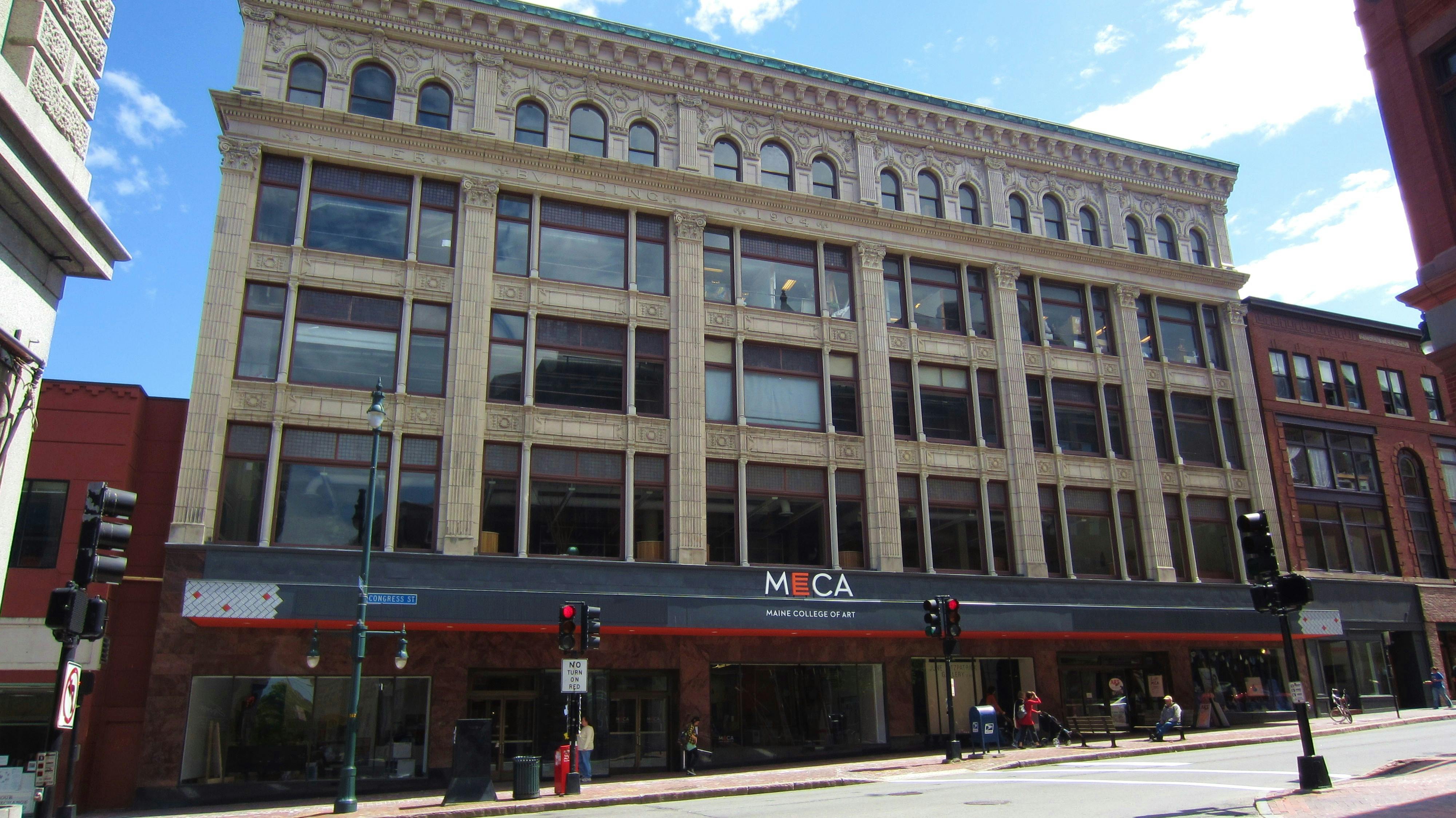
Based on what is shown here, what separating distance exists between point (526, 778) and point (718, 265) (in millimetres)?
17108

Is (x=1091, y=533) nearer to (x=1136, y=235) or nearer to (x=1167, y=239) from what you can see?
(x=1136, y=235)

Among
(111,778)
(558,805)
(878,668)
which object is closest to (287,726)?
(111,778)

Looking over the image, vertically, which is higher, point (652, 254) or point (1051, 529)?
point (652, 254)

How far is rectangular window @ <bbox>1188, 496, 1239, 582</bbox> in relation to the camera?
34.9 m

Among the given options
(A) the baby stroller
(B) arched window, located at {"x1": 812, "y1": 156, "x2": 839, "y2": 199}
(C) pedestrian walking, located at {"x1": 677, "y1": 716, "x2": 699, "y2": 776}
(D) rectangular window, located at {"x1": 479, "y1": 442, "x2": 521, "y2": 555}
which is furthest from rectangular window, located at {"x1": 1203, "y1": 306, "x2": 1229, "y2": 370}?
(D) rectangular window, located at {"x1": 479, "y1": 442, "x2": 521, "y2": 555}

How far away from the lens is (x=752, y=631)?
26.4m

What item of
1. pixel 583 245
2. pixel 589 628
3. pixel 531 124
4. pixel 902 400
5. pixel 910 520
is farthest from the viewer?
pixel 902 400

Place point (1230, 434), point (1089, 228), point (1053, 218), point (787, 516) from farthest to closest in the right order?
point (1089, 228)
point (1230, 434)
point (1053, 218)
point (787, 516)

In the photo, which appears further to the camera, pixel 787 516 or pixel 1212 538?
pixel 1212 538

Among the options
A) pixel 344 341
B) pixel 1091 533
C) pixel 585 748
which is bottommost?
pixel 585 748

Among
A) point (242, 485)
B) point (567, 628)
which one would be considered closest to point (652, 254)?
point (242, 485)

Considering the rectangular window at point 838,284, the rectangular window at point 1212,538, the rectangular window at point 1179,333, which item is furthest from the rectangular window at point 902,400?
the rectangular window at point 1179,333

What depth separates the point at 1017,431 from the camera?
32.9 m

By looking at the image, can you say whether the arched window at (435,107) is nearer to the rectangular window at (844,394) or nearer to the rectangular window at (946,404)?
the rectangular window at (844,394)
